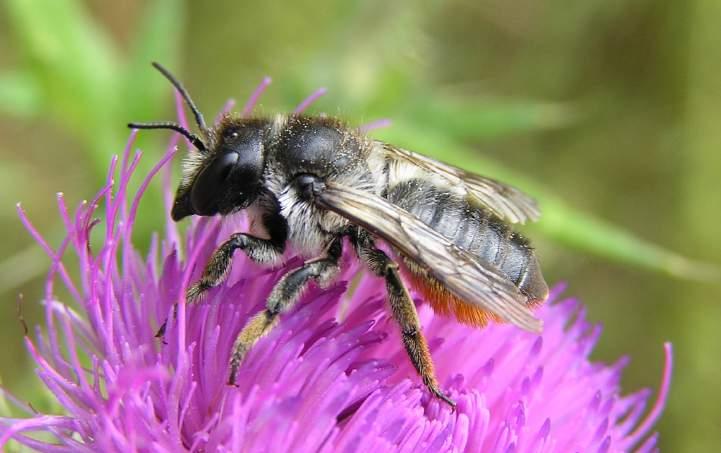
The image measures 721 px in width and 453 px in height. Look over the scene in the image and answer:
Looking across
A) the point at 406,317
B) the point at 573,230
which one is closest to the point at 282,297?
the point at 406,317

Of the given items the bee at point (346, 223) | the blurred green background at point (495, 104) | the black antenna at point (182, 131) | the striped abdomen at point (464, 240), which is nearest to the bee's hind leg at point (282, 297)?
the bee at point (346, 223)

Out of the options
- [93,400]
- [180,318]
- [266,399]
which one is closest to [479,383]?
[266,399]

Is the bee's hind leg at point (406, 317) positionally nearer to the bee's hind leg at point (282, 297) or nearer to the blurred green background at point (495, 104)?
the bee's hind leg at point (282, 297)

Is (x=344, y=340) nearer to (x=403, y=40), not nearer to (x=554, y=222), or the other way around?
(x=554, y=222)

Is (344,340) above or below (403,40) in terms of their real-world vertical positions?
below

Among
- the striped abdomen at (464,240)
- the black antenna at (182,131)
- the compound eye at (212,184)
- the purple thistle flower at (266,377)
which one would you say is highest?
the striped abdomen at (464,240)

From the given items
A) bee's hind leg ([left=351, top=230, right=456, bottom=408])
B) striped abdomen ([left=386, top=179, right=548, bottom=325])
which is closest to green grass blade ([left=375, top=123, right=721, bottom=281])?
striped abdomen ([left=386, top=179, right=548, bottom=325])
